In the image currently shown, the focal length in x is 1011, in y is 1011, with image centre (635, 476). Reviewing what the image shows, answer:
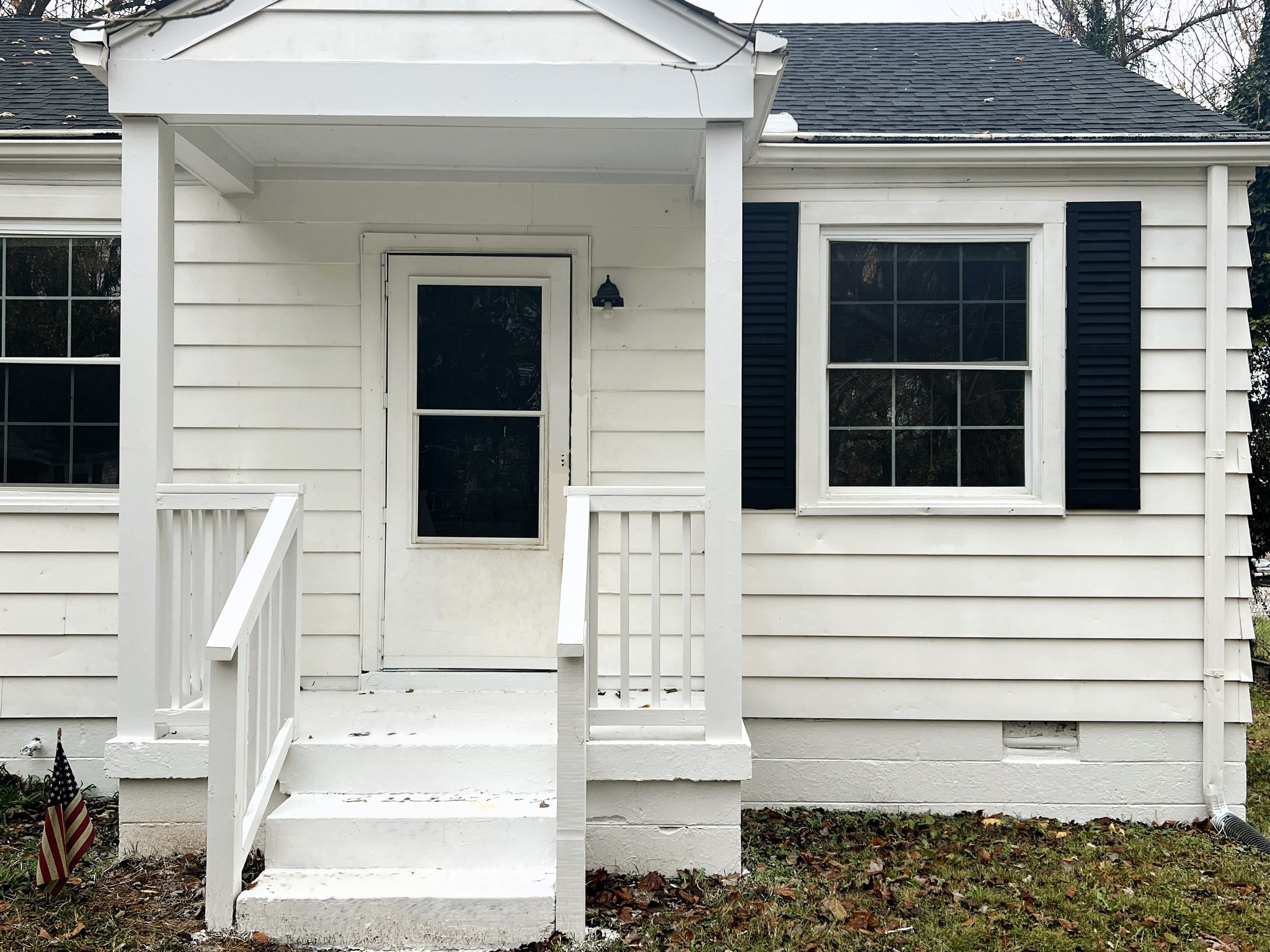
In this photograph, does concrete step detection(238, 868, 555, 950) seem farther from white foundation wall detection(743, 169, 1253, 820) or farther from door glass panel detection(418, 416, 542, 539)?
door glass panel detection(418, 416, 542, 539)

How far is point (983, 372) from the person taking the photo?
472 cm

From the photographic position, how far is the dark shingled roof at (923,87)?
187 inches

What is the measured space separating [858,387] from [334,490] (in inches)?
100

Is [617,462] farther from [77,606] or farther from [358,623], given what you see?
[77,606]

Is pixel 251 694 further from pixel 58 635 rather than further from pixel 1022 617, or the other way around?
pixel 1022 617

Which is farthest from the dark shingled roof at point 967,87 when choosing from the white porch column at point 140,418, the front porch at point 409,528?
the white porch column at point 140,418

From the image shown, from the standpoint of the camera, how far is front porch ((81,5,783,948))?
351cm

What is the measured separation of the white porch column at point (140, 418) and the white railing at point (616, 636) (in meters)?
1.57

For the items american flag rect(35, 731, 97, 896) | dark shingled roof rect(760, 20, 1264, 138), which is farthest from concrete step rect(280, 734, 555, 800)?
dark shingled roof rect(760, 20, 1264, 138)

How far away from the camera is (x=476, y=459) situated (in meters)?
4.93

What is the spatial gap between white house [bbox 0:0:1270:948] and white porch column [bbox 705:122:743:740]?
170 millimetres

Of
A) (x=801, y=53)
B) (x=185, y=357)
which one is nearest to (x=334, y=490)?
(x=185, y=357)

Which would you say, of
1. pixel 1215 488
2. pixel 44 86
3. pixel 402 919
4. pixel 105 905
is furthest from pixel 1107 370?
pixel 44 86

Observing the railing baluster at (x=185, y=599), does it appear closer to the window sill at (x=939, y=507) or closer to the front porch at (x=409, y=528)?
the front porch at (x=409, y=528)
